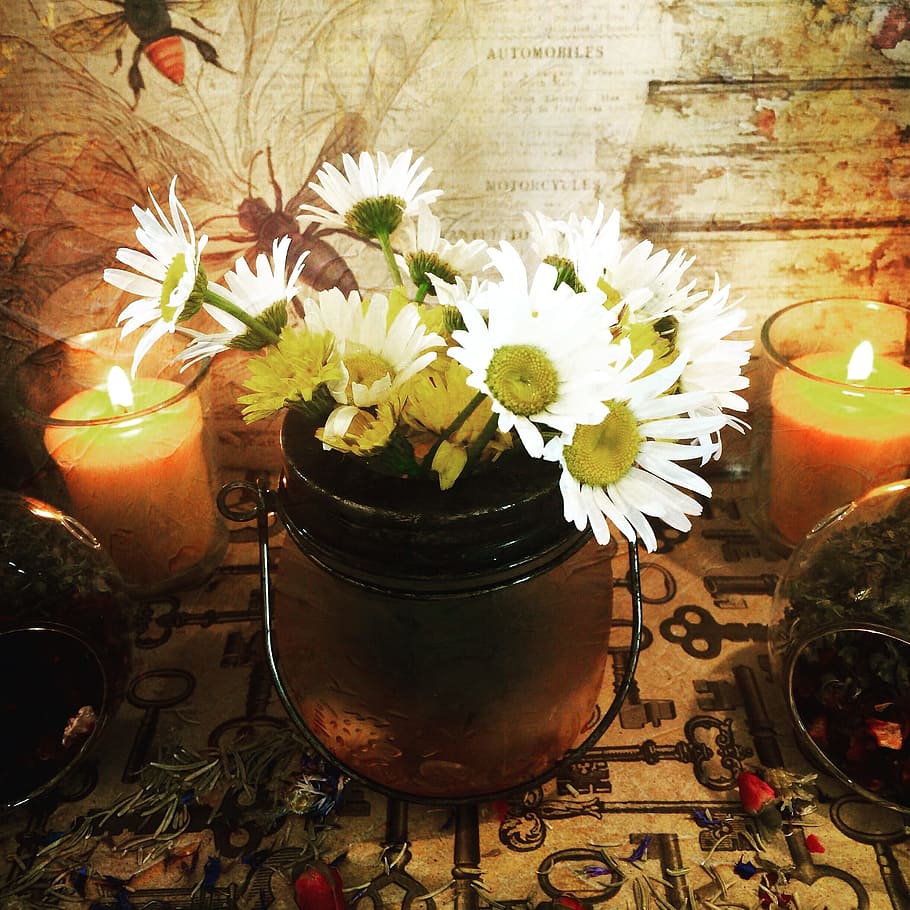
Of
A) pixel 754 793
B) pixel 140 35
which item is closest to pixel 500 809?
pixel 754 793

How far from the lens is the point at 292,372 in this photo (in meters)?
0.47

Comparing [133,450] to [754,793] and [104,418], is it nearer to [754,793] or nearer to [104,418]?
[104,418]

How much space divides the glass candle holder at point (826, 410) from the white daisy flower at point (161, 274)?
1.86ft

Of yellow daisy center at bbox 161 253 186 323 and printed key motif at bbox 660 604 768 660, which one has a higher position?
yellow daisy center at bbox 161 253 186 323

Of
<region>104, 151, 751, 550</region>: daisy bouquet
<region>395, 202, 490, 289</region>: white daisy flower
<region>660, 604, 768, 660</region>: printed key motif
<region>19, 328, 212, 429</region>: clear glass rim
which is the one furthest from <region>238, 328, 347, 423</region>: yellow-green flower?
<region>660, 604, 768, 660</region>: printed key motif

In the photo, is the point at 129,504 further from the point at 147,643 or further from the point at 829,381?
the point at 829,381

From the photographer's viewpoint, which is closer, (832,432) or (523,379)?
(523,379)

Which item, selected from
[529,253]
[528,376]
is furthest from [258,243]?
[528,376]

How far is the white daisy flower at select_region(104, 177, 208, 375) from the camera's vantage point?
459mm

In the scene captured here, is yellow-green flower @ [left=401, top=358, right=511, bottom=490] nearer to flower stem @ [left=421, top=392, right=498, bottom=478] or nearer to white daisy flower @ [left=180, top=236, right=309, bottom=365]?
flower stem @ [left=421, top=392, right=498, bottom=478]

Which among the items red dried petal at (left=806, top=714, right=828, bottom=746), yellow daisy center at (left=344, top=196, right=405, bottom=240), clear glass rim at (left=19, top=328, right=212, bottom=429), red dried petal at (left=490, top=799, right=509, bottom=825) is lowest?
red dried petal at (left=490, top=799, right=509, bottom=825)

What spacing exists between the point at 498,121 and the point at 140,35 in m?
0.34

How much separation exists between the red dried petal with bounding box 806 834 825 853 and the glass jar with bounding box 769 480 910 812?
0.16 feet

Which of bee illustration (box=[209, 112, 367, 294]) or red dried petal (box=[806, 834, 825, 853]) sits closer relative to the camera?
red dried petal (box=[806, 834, 825, 853])
